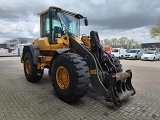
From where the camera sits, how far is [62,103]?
5238mm

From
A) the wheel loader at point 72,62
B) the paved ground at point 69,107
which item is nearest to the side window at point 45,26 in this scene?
the wheel loader at point 72,62

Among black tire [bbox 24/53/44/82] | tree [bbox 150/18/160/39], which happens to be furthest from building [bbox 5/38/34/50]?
black tire [bbox 24/53/44/82]

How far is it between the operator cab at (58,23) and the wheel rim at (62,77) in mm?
1617

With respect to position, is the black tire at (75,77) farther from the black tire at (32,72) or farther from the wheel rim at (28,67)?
the wheel rim at (28,67)

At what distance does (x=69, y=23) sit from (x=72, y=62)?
8.46 feet

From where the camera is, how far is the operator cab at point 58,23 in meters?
6.59

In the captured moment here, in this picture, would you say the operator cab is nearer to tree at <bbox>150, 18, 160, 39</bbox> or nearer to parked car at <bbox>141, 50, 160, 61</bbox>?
parked car at <bbox>141, 50, 160, 61</bbox>

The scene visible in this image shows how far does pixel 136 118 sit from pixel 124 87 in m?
1.34

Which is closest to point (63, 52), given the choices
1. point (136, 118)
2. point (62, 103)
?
point (62, 103)

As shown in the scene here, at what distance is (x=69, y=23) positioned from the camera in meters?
7.00

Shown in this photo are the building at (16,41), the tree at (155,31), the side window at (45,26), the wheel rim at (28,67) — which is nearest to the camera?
the side window at (45,26)

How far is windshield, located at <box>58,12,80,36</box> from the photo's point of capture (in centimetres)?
665

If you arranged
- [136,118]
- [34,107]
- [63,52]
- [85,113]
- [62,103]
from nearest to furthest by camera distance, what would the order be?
[136,118]
[85,113]
[34,107]
[62,103]
[63,52]

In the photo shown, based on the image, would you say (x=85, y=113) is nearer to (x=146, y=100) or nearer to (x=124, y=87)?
(x=124, y=87)
